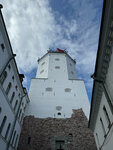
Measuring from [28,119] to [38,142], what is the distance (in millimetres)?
3869

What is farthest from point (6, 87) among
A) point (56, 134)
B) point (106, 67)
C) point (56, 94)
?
point (56, 94)

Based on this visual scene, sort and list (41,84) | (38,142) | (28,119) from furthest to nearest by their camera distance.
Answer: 1. (41,84)
2. (28,119)
3. (38,142)

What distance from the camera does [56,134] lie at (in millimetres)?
17172

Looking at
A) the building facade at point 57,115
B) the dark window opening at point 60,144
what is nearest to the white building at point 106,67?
the building facade at point 57,115

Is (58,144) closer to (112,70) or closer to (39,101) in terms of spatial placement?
(39,101)

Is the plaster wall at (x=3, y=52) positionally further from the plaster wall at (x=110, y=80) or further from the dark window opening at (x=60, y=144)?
the dark window opening at (x=60, y=144)

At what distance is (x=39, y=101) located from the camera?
70.6 ft

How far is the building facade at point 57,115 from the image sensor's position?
16312 mm

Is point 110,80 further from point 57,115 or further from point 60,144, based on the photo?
point 57,115

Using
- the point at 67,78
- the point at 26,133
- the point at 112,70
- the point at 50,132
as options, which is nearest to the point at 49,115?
the point at 50,132

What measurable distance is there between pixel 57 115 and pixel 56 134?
3.10 m

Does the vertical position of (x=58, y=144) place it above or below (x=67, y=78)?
below

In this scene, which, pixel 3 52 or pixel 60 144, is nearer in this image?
pixel 3 52

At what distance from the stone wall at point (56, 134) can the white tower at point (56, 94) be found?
1.15m
